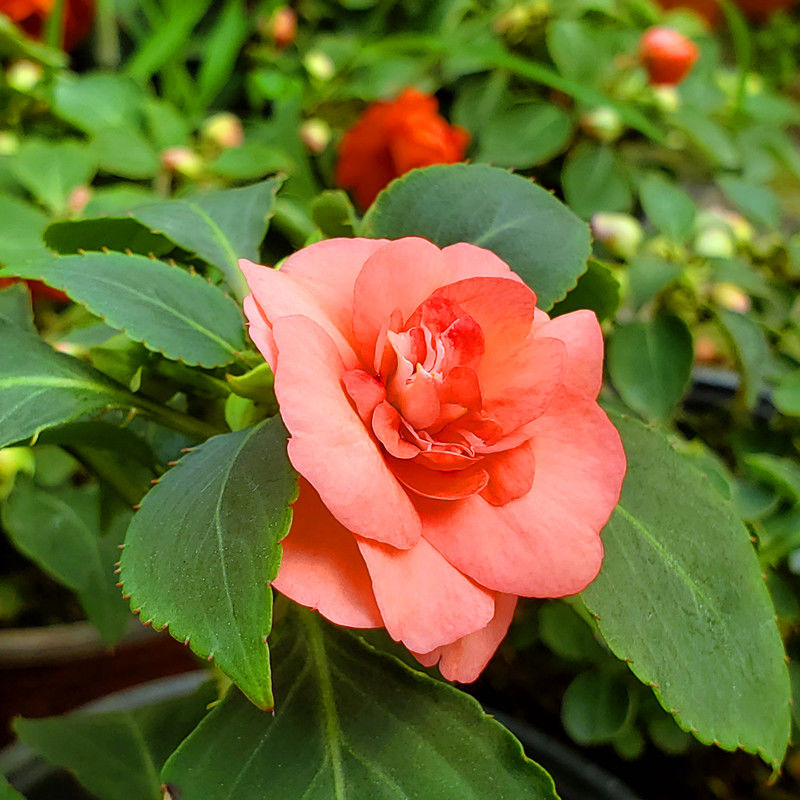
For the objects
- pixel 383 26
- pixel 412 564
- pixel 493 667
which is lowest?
pixel 493 667

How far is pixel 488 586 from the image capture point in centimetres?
22

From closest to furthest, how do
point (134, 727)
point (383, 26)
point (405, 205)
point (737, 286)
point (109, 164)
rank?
point (405, 205)
point (134, 727)
point (737, 286)
point (109, 164)
point (383, 26)

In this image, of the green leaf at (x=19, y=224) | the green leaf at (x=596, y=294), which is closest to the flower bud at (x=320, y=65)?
the green leaf at (x=19, y=224)

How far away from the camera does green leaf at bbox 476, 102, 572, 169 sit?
691mm

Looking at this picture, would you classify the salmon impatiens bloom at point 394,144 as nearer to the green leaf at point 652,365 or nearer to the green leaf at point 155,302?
the green leaf at point 652,365

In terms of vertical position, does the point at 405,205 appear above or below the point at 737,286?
above

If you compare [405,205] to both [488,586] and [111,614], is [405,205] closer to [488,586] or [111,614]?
[488,586]

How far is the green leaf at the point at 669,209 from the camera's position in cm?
57

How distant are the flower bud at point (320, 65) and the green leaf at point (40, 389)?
0.59 m

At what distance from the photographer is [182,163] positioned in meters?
0.68

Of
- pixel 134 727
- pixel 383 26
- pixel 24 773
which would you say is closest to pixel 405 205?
pixel 134 727

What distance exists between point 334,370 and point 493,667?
40 cm

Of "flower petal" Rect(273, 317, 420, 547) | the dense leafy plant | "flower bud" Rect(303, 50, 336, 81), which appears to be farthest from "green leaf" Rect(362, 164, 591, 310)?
"flower bud" Rect(303, 50, 336, 81)

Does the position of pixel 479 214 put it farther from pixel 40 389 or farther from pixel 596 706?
pixel 596 706
